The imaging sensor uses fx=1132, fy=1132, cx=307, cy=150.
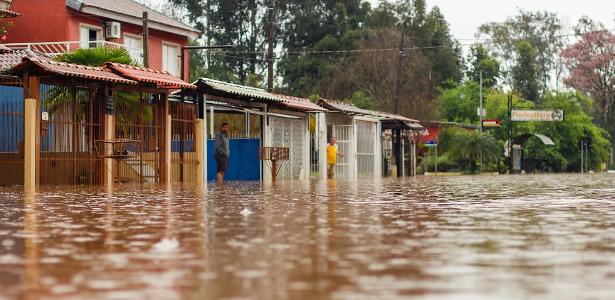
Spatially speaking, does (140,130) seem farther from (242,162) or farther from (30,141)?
(242,162)

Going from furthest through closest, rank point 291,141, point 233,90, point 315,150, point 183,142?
point 315,150
point 291,141
point 233,90
point 183,142

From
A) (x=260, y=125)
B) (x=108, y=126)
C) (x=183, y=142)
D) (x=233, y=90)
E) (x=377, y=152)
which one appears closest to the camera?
(x=108, y=126)

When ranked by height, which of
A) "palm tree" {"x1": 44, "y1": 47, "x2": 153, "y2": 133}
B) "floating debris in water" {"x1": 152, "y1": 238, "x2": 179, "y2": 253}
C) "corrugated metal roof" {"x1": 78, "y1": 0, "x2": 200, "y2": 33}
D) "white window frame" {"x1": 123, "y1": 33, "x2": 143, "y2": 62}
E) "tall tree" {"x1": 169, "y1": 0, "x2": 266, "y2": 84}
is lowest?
"floating debris in water" {"x1": 152, "y1": 238, "x2": 179, "y2": 253}

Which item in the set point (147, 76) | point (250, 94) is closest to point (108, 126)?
point (147, 76)

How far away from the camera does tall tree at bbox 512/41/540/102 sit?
9056 cm

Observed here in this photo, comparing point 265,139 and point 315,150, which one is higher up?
point 265,139

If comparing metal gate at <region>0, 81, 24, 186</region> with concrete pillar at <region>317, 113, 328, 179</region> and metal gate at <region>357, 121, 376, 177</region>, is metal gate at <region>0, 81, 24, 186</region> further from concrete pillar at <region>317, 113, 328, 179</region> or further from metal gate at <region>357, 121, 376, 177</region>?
metal gate at <region>357, 121, 376, 177</region>

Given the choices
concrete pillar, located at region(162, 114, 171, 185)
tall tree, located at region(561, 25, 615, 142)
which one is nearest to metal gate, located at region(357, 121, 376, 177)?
concrete pillar, located at region(162, 114, 171, 185)

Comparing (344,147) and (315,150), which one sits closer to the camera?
(315,150)

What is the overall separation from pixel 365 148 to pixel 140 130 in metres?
19.4

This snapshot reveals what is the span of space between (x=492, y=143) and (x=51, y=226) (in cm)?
6249

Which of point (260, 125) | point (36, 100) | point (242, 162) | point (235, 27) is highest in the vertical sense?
point (235, 27)

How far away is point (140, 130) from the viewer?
92.3 ft

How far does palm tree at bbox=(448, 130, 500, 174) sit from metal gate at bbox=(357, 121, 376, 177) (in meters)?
22.8
